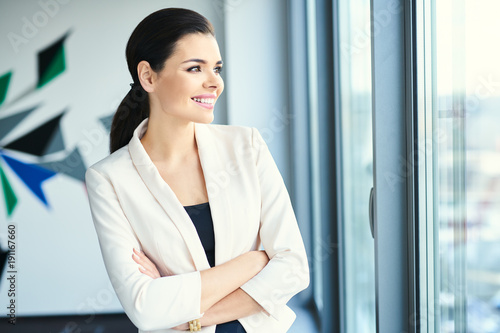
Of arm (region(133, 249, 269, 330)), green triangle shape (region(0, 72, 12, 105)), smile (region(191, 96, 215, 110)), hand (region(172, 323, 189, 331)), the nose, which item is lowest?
hand (region(172, 323, 189, 331))

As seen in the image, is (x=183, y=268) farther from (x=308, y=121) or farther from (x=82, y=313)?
(x=82, y=313)

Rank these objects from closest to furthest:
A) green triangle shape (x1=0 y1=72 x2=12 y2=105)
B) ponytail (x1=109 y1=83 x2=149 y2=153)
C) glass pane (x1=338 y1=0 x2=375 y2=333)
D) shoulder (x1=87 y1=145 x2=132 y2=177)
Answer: shoulder (x1=87 y1=145 x2=132 y2=177) → ponytail (x1=109 y1=83 x2=149 y2=153) → glass pane (x1=338 y1=0 x2=375 y2=333) → green triangle shape (x1=0 y1=72 x2=12 y2=105)

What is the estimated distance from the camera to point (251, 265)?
1325 millimetres

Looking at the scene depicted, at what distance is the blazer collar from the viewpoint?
129 cm

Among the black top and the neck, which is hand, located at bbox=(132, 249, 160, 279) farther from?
the neck

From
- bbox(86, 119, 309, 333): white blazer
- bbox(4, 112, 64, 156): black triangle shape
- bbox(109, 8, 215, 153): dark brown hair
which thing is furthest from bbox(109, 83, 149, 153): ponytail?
bbox(4, 112, 64, 156): black triangle shape

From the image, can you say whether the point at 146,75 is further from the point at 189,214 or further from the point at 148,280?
the point at 148,280

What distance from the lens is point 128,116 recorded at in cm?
154

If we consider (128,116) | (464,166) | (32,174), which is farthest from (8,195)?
(464,166)

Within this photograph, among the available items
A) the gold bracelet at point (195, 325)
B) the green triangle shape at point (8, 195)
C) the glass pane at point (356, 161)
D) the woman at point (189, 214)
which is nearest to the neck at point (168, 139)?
the woman at point (189, 214)

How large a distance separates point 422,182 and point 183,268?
750 millimetres

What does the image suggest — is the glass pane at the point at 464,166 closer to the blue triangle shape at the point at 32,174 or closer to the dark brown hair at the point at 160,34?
the dark brown hair at the point at 160,34

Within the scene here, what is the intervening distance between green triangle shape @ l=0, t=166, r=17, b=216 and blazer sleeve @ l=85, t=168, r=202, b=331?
3256mm

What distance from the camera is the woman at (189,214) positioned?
1.26m
